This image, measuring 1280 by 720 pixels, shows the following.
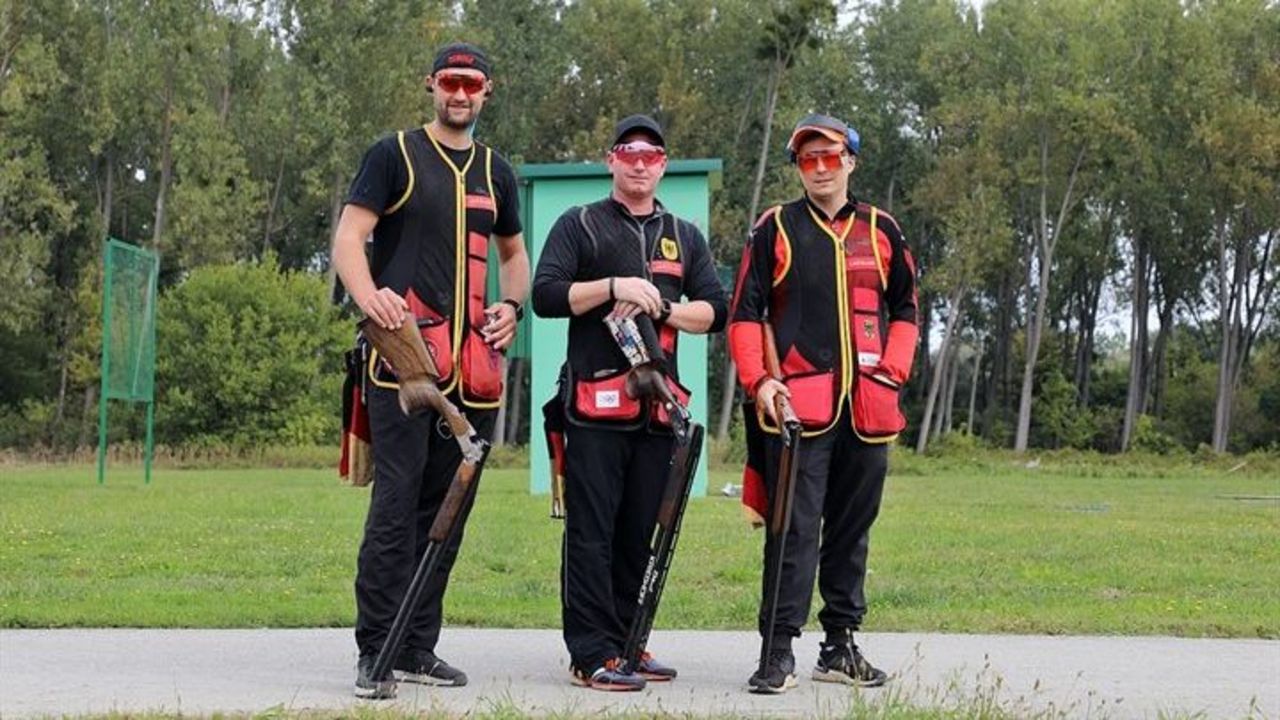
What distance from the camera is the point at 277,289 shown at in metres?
55.5

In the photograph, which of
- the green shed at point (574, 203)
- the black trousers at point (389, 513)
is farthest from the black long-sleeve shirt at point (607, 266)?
the green shed at point (574, 203)

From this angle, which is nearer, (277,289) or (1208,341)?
(277,289)

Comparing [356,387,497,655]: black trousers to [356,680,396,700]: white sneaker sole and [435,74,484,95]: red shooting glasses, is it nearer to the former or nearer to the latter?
[356,680,396,700]: white sneaker sole

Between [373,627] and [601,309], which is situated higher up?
[601,309]

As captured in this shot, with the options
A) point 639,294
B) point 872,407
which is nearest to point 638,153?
point 639,294

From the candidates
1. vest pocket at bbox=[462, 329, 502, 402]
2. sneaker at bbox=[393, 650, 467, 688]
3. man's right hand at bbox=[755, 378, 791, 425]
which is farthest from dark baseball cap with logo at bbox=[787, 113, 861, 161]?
sneaker at bbox=[393, 650, 467, 688]

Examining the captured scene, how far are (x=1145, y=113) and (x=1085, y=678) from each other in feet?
191

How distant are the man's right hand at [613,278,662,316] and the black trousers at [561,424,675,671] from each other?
1.65 ft

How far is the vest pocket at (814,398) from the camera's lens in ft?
24.2

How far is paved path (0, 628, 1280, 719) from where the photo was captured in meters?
6.72

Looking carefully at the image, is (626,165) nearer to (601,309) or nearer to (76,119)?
(601,309)

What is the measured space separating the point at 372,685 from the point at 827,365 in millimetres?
2116

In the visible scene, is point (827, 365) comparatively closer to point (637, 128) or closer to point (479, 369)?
point (637, 128)

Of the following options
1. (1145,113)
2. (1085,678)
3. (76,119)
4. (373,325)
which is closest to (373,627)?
(373,325)
